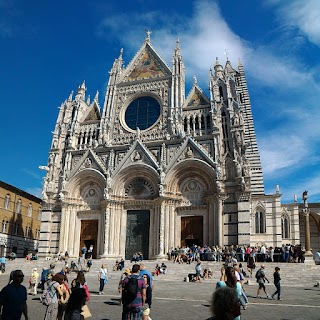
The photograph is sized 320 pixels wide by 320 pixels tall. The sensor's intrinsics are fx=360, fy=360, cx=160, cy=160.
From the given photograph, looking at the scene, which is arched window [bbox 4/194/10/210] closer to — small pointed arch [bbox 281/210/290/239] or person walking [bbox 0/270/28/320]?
small pointed arch [bbox 281/210/290/239]

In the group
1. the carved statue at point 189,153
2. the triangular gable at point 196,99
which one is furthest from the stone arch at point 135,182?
the triangular gable at point 196,99

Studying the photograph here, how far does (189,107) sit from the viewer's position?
3091cm

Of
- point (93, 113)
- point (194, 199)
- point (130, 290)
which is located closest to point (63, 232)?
point (194, 199)

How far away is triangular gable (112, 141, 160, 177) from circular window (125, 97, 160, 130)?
8.60 ft

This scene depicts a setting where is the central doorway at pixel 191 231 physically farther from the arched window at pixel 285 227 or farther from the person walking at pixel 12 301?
the person walking at pixel 12 301

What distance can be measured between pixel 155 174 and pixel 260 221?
996cm

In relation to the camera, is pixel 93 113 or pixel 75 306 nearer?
pixel 75 306

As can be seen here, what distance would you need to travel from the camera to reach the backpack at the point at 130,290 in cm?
631

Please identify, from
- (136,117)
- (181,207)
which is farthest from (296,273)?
(136,117)

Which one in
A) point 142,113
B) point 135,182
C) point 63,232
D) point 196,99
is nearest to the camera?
point 63,232

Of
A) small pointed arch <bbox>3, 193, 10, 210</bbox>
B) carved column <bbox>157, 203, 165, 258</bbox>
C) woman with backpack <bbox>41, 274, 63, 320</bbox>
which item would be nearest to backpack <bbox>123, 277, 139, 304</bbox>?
woman with backpack <bbox>41, 274, 63, 320</bbox>

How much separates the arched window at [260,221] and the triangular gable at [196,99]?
33.8 ft

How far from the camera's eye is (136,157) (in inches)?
1185

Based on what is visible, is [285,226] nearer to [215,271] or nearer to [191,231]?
[191,231]
